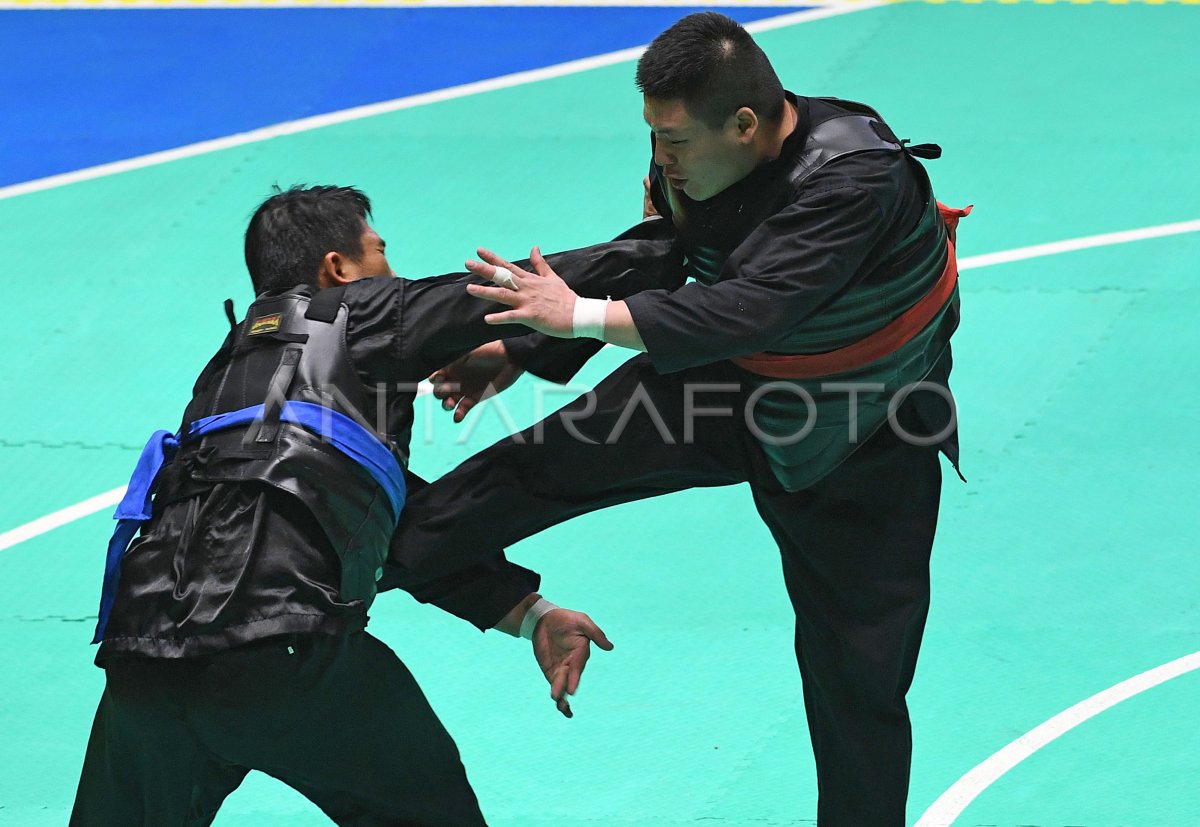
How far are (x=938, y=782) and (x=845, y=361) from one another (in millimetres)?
1838

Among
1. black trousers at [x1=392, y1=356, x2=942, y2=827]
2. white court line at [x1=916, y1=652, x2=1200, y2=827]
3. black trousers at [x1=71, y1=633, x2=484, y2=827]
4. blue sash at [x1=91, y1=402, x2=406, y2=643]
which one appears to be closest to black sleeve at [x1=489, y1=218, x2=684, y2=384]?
black trousers at [x1=392, y1=356, x2=942, y2=827]

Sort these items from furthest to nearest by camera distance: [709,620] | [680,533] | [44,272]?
[44,272], [680,533], [709,620]

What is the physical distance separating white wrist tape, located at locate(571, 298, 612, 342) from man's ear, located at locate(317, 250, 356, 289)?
676mm

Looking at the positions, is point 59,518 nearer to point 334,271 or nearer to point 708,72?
point 334,271

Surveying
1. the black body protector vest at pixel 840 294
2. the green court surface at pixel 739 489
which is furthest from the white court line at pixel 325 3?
the black body protector vest at pixel 840 294

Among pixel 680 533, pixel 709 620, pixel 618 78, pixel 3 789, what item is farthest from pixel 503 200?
pixel 3 789

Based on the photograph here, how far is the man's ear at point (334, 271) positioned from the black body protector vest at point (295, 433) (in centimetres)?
23

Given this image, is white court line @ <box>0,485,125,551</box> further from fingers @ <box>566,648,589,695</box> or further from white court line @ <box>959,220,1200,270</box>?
white court line @ <box>959,220,1200,270</box>

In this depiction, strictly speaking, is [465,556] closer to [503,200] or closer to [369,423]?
[369,423]

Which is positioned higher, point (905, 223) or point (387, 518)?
point (387, 518)

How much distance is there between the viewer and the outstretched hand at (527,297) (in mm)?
3689

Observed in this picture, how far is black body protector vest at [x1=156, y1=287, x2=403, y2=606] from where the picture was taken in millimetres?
3637

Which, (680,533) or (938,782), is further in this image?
(680,533)

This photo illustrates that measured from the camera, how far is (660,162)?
4.04 metres
